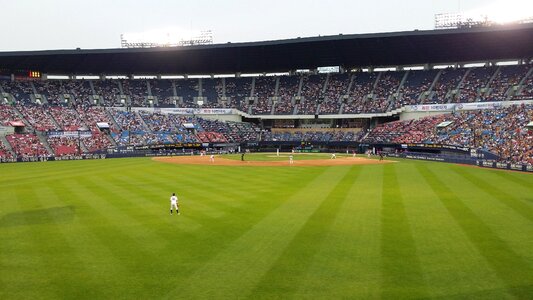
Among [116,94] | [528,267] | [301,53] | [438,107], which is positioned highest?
[301,53]

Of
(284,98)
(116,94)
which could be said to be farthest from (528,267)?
(116,94)

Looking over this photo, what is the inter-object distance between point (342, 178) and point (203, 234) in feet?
70.8

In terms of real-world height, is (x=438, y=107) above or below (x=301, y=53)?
below

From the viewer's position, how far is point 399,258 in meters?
14.1

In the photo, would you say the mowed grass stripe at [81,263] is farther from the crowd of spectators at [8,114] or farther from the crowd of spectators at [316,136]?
the crowd of spectators at [316,136]

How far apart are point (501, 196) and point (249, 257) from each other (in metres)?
20.0

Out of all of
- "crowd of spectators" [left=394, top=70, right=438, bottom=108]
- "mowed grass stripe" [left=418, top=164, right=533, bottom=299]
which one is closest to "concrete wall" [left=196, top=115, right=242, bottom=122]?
"crowd of spectators" [left=394, top=70, right=438, bottom=108]

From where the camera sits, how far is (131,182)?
113 ft

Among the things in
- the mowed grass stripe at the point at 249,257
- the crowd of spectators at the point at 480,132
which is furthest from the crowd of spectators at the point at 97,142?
the mowed grass stripe at the point at 249,257

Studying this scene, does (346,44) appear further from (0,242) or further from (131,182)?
(0,242)

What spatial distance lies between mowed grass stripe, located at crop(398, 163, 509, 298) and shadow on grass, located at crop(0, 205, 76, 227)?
1679cm

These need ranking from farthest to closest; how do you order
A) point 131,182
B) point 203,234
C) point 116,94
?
point 116,94, point 131,182, point 203,234

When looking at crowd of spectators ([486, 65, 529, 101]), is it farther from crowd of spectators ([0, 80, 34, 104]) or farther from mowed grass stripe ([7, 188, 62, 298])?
crowd of spectators ([0, 80, 34, 104])

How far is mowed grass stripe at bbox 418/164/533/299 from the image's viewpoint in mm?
11680
